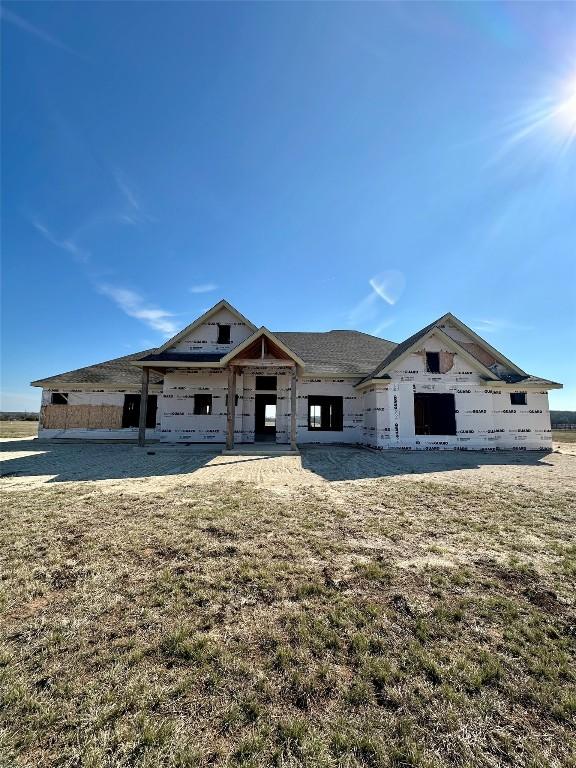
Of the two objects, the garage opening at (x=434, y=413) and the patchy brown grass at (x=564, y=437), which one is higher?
the garage opening at (x=434, y=413)

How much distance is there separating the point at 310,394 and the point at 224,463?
7.37m

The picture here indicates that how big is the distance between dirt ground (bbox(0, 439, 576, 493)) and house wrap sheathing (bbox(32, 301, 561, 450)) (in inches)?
71.3

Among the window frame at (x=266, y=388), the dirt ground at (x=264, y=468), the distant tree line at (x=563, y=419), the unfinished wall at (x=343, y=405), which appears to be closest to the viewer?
the dirt ground at (x=264, y=468)

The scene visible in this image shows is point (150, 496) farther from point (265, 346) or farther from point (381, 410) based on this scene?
point (381, 410)

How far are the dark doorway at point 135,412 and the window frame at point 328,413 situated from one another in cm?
825

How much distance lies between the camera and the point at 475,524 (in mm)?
5184

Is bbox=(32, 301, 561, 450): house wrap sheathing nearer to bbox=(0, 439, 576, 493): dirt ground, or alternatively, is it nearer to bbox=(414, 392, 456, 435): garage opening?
bbox=(414, 392, 456, 435): garage opening

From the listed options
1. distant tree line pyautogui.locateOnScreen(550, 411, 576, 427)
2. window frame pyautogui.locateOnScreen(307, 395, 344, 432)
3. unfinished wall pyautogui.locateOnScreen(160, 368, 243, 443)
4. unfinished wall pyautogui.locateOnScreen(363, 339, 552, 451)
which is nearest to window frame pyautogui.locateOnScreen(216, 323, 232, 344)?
unfinished wall pyautogui.locateOnScreen(160, 368, 243, 443)

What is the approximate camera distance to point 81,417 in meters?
18.0

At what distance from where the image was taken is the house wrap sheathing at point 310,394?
1514 cm

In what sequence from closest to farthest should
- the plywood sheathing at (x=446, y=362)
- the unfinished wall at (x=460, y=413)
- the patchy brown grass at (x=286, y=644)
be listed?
the patchy brown grass at (x=286, y=644), the unfinished wall at (x=460, y=413), the plywood sheathing at (x=446, y=362)

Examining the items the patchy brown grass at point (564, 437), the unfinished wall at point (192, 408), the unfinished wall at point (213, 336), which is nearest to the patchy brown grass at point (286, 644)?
the unfinished wall at point (192, 408)

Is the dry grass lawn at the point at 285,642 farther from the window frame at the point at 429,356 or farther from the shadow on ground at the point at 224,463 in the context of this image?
the window frame at the point at 429,356

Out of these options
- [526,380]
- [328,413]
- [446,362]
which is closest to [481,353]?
[526,380]
